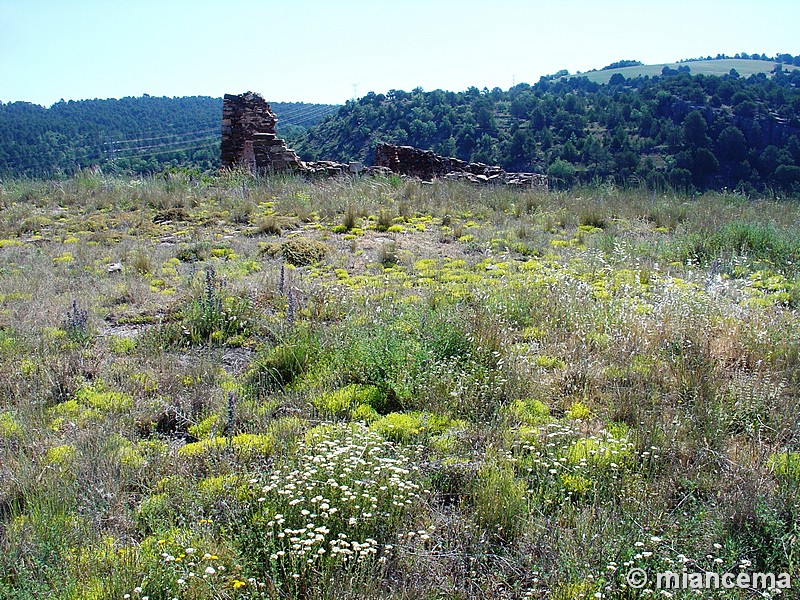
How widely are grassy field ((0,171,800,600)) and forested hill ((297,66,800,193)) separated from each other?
32106mm

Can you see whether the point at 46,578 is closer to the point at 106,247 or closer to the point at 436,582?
the point at 436,582

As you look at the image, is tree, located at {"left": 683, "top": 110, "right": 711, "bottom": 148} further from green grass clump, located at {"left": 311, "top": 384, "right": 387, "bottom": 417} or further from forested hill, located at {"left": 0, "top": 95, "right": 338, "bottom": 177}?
green grass clump, located at {"left": 311, "top": 384, "right": 387, "bottom": 417}

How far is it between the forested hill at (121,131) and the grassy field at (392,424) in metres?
31.6

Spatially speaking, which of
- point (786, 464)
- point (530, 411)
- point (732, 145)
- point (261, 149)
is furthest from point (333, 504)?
point (732, 145)

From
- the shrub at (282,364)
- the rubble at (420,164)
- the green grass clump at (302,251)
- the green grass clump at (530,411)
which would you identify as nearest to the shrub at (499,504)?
the green grass clump at (530,411)

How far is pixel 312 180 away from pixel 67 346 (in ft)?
37.2

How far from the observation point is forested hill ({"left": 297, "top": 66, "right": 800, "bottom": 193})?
125 feet

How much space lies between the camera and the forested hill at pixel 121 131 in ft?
141

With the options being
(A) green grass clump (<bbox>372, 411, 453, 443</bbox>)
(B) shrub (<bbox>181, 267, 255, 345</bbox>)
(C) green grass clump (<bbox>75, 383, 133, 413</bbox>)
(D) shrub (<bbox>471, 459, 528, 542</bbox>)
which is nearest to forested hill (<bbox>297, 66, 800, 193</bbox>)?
(B) shrub (<bbox>181, 267, 255, 345</bbox>)

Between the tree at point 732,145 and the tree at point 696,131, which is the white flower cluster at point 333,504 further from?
the tree at point 696,131

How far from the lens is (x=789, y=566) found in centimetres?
241

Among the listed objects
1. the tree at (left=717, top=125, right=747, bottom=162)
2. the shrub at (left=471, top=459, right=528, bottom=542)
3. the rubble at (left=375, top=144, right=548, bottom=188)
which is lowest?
the shrub at (left=471, top=459, right=528, bottom=542)

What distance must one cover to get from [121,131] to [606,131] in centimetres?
4789

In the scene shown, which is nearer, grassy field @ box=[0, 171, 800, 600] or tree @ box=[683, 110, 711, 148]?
grassy field @ box=[0, 171, 800, 600]
